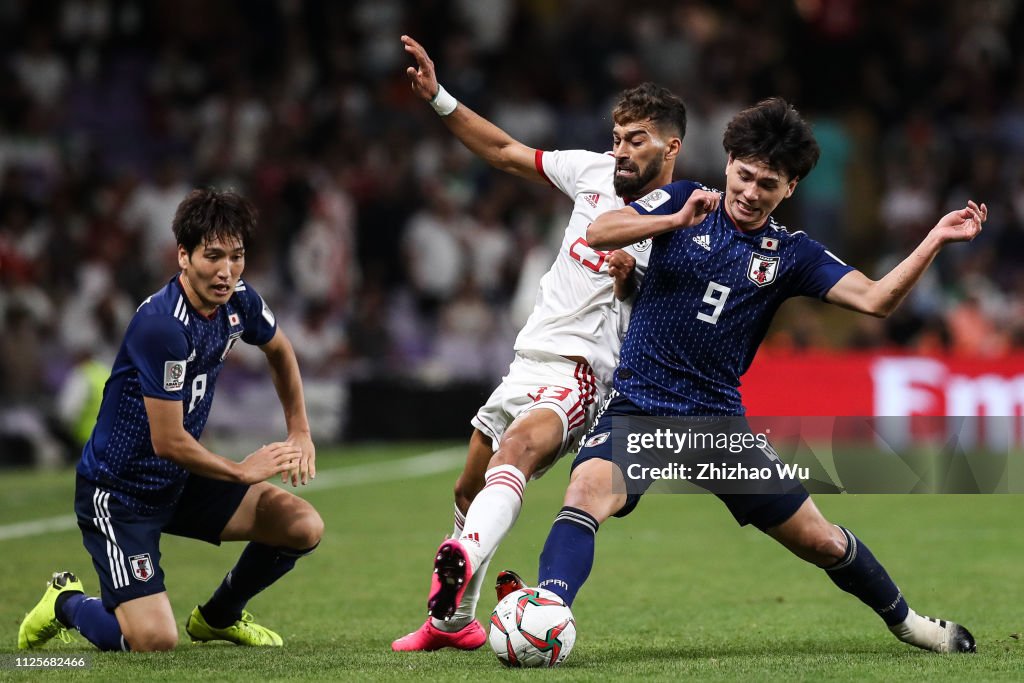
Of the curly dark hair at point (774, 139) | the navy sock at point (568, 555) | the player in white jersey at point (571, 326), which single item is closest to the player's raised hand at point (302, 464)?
the player in white jersey at point (571, 326)

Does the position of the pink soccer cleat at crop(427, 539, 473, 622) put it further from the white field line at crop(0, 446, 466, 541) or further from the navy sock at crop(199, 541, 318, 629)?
the white field line at crop(0, 446, 466, 541)

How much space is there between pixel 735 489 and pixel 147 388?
7.67 ft

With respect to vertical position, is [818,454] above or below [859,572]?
above

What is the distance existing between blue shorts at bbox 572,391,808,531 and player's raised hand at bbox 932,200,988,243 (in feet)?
3.38

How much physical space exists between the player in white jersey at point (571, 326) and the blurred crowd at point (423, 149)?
1041 centimetres

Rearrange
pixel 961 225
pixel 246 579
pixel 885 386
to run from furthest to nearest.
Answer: pixel 885 386
pixel 246 579
pixel 961 225

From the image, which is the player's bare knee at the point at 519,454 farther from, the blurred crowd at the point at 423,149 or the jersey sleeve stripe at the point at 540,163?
the blurred crowd at the point at 423,149

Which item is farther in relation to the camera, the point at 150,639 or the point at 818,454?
the point at 818,454

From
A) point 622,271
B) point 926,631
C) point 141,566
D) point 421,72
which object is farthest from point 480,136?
point 926,631

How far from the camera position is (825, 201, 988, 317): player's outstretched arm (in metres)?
5.36

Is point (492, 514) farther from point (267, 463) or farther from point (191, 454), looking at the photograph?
point (191, 454)

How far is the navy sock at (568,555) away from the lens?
5262 mm

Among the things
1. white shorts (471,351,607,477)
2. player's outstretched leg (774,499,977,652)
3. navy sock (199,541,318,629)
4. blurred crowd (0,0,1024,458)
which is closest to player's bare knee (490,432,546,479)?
white shorts (471,351,607,477)

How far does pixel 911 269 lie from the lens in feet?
17.6
